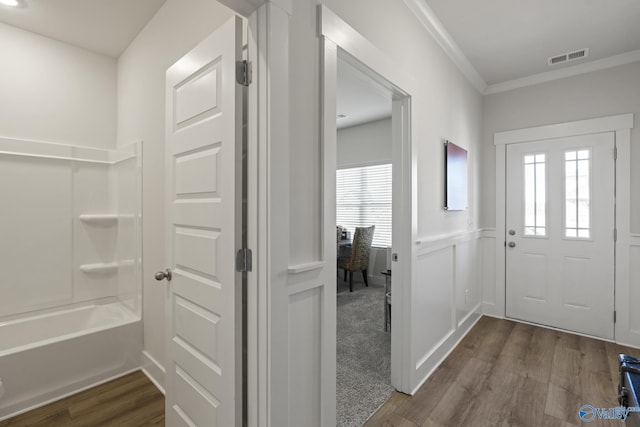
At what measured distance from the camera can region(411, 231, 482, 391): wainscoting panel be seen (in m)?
2.21

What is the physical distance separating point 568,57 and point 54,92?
4.75m

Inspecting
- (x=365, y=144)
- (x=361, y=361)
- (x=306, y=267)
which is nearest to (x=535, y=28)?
(x=306, y=267)

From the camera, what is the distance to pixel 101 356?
229 cm

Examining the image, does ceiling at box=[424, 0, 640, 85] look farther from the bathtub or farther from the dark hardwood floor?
the bathtub

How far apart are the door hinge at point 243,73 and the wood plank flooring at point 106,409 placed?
2034mm

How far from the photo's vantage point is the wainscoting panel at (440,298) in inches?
86.8

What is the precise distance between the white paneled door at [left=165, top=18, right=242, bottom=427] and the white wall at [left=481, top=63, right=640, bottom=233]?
3.45m

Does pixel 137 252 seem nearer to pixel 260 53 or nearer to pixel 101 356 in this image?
pixel 101 356

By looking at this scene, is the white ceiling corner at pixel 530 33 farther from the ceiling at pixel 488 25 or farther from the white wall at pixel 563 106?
the white wall at pixel 563 106

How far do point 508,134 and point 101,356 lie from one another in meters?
4.51

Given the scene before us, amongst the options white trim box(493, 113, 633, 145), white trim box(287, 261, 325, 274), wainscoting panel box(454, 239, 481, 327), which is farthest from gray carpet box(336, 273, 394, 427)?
white trim box(493, 113, 633, 145)

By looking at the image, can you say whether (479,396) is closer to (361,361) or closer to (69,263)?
(361,361)

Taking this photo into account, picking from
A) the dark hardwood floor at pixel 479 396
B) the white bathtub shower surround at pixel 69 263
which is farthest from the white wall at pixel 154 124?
the dark hardwood floor at pixel 479 396

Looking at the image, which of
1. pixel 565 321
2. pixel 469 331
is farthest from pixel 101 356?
pixel 565 321
